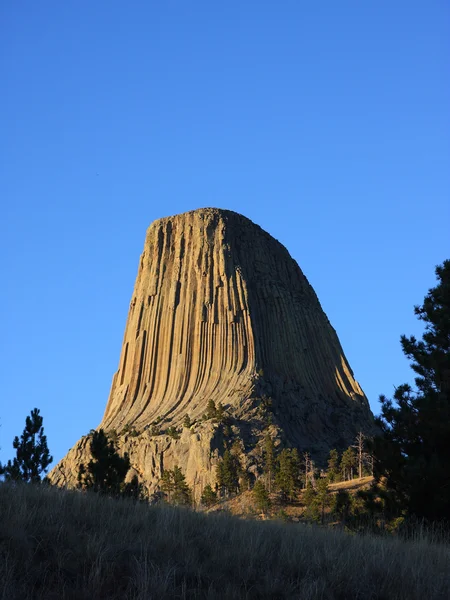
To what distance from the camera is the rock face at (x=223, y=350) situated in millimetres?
78562

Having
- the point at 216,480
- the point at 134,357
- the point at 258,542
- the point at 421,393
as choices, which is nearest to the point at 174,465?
the point at 216,480

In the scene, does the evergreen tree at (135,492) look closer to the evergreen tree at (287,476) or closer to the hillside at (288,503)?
the hillside at (288,503)

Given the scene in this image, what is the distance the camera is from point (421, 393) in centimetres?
2173

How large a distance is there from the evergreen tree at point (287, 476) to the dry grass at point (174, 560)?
4640 centimetres

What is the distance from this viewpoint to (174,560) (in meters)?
9.51

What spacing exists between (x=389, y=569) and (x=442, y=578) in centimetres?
67

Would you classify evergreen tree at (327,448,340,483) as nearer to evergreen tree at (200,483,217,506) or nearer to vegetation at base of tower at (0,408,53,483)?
evergreen tree at (200,483,217,506)

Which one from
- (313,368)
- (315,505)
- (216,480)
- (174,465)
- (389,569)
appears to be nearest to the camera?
(389,569)

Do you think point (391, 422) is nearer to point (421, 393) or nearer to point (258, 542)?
point (421, 393)

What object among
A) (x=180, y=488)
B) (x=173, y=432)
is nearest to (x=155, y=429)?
(x=173, y=432)

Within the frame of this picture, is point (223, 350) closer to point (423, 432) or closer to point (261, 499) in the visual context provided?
point (261, 499)

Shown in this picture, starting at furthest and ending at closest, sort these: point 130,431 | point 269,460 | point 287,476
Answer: point 130,431
point 269,460
point 287,476

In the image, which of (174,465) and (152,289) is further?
(152,289)

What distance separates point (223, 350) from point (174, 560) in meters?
76.8
